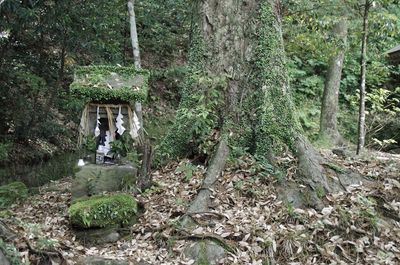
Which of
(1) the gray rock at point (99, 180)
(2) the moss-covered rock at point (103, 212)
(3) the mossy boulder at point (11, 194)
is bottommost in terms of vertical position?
(3) the mossy boulder at point (11, 194)

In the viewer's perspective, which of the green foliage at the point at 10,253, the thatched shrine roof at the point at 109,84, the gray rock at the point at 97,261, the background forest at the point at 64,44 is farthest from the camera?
the background forest at the point at 64,44

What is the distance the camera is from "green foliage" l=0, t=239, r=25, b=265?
4060 millimetres

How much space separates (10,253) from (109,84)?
2591 mm

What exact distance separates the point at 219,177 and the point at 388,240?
7.27ft

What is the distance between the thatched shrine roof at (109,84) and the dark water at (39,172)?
4488 mm

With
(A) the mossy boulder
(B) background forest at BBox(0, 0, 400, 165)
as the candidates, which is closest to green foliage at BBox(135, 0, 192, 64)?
Result: (B) background forest at BBox(0, 0, 400, 165)

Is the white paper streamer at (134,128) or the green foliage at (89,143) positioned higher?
the white paper streamer at (134,128)

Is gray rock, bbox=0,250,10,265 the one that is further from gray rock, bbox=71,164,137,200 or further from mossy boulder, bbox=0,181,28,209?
mossy boulder, bbox=0,181,28,209

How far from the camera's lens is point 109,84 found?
5980mm

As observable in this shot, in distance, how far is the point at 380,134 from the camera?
620 inches

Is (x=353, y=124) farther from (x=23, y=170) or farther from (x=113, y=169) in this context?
(x=113, y=169)

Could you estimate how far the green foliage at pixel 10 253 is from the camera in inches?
160

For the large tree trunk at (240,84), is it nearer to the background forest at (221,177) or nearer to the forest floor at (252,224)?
the background forest at (221,177)

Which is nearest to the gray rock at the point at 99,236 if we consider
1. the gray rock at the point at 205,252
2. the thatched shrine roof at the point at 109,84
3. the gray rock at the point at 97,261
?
the gray rock at the point at 97,261
